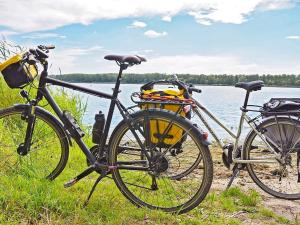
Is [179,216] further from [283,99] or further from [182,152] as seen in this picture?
[283,99]

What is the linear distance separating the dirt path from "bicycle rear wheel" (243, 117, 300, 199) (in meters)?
0.10

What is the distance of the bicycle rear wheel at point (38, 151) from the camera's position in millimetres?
4441

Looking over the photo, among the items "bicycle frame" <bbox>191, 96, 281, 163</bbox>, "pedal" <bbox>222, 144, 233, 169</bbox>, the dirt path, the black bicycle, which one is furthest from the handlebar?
the dirt path

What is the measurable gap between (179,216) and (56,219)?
1116mm

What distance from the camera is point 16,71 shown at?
4.23 m

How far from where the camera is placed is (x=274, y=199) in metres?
4.83

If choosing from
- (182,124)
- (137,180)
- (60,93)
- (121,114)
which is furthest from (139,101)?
(60,93)

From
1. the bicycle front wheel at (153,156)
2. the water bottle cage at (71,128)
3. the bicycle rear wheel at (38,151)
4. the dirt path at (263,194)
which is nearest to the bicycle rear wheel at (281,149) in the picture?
the dirt path at (263,194)

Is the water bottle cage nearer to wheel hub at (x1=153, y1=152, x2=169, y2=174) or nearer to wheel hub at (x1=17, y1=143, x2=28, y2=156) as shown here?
wheel hub at (x1=17, y1=143, x2=28, y2=156)

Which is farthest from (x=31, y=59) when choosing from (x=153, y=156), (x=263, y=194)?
(x=263, y=194)

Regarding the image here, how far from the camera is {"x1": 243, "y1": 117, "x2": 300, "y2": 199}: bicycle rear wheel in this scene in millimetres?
4738

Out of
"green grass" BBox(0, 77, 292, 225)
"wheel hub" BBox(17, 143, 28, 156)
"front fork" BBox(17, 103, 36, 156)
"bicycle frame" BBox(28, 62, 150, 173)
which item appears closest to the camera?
"green grass" BBox(0, 77, 292, 225)

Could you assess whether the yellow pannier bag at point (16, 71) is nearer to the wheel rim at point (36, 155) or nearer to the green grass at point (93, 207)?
the wheel rim at point (36, 155)

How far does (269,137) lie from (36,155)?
101 inches
